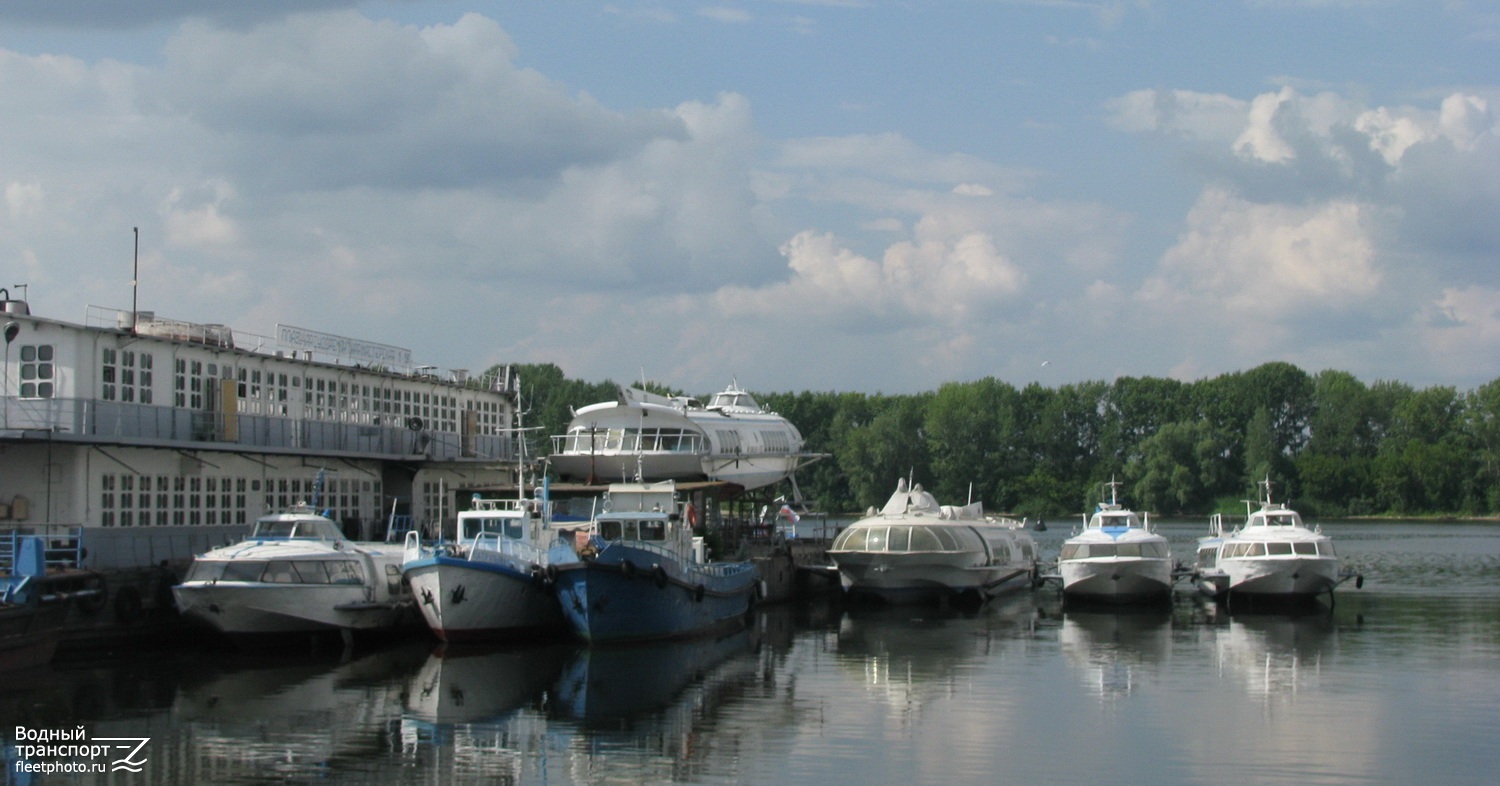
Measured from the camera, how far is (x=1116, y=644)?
41844 mm

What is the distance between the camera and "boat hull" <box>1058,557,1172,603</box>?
2024 inches

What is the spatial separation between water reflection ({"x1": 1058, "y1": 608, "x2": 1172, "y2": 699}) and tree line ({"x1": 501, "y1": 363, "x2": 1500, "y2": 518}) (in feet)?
270

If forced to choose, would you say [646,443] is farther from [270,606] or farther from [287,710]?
[287,710]

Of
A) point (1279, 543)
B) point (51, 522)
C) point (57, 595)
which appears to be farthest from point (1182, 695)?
point (51, 522)

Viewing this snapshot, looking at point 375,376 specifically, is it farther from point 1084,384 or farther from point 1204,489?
point 1084,384

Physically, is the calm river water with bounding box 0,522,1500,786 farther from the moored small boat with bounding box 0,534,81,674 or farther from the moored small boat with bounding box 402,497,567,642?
the moored small boat with bounding box 402,497,567,642

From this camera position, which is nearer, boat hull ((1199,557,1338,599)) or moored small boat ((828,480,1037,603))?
boat hull ((1199,557,1338,599))

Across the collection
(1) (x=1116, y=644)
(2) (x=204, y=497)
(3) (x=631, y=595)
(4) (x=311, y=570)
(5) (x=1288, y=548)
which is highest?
(2) (x=204, y=497)

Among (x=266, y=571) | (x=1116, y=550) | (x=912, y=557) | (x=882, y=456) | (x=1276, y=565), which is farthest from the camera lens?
(x=882, y=456)

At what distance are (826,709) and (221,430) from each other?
795 inches

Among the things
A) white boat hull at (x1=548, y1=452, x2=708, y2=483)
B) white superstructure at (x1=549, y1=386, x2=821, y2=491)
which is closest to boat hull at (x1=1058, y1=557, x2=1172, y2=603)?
white superstructure at (x1=549, y1=386, x2=821, y2=491)

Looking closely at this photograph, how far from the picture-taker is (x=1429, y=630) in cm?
4469

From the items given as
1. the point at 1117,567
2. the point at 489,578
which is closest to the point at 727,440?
the point at 1117,567

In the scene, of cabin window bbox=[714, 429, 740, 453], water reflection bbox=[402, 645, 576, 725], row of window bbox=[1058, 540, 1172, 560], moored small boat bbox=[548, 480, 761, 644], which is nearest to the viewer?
water reflection bbox=[402, 645, 576, 725]
